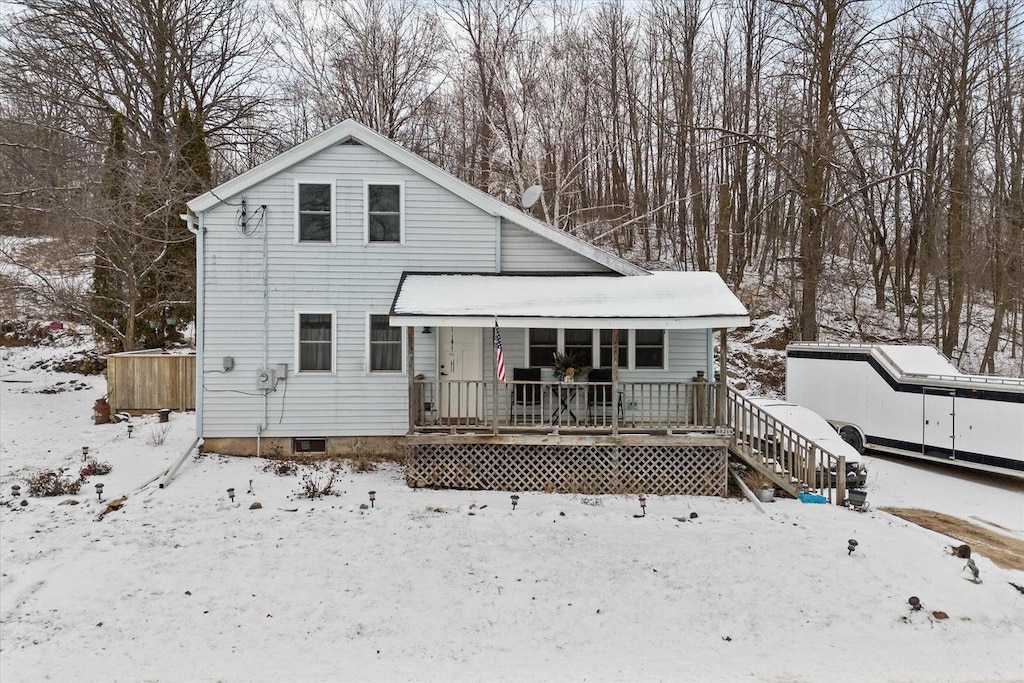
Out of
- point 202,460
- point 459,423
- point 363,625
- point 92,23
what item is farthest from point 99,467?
point 92,23

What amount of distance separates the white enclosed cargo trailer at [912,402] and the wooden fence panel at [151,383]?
52.3ft

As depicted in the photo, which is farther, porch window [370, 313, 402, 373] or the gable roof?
porch window [370, 313, 402, 373]

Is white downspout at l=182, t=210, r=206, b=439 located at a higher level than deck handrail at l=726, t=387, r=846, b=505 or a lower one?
higher

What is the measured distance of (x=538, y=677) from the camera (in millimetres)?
5094

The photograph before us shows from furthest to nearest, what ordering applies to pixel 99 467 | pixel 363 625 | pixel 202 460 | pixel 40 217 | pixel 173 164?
pixel 173 164 < pixel 40 217 < pixel 202 460 < pixel 99 467 < pixel 363 625

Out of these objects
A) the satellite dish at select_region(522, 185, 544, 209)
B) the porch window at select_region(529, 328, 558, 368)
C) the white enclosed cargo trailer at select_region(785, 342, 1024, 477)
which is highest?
the satellite dish at select_region(522, 185, 544, 209)

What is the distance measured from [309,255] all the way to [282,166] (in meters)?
1.78

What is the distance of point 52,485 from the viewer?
889 cm

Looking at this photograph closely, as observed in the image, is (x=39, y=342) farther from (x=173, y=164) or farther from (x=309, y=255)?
(x=309, y=255)

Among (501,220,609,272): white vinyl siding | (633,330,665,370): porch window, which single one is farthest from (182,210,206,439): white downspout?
(633,330,665,370): porch window

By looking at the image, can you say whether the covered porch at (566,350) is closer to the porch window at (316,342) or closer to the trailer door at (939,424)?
the porch window at (316,342)

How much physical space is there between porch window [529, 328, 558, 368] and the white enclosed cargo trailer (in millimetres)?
7355

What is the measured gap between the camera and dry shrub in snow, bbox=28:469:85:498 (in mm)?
8711

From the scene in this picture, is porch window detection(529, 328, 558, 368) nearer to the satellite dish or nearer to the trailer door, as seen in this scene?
the satellite dish
